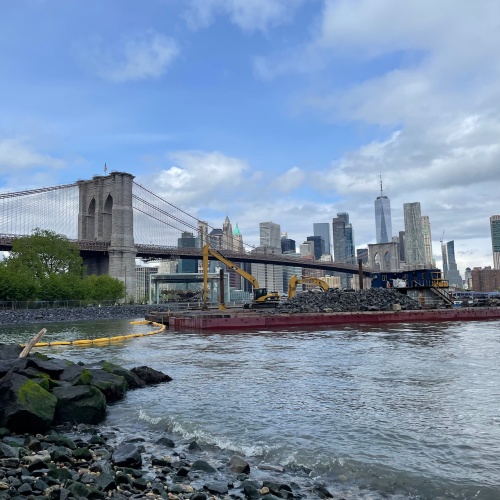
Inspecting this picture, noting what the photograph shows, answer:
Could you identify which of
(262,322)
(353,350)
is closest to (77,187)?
(262,322)

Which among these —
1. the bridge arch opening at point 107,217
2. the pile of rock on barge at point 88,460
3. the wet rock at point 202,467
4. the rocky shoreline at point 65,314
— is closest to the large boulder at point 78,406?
the pile of rock on barge at point 88,460

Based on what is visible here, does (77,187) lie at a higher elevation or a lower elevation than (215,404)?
higher

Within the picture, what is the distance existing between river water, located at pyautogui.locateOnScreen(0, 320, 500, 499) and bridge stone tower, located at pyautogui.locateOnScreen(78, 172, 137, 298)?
67475 millimetres

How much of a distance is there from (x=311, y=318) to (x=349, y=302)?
29.9ft

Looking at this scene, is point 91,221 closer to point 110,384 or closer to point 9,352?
point 9,352

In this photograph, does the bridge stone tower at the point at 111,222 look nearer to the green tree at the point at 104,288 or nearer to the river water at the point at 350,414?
the green tree at the point at 104,288

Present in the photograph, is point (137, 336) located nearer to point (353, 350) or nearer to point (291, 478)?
point (353, 350)

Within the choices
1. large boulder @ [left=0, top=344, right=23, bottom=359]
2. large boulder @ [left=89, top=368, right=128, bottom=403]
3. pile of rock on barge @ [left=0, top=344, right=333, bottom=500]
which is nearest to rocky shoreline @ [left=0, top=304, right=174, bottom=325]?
large boulder @ [left=0, top=344, right=23, bottom=359]

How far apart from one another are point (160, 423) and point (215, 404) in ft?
6.51

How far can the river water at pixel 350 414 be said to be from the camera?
7766 millimetres

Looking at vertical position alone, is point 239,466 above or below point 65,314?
below

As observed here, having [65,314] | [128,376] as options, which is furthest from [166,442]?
[65,314]

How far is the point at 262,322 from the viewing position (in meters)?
44.4

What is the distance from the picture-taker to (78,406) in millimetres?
11273
